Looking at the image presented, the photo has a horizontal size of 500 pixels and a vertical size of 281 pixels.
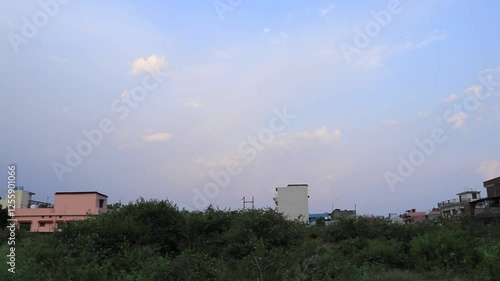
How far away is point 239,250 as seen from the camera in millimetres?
13352

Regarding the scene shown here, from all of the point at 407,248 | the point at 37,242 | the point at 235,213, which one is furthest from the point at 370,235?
the point at 37,242

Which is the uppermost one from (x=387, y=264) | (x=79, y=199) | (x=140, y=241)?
(x=79, y=199)

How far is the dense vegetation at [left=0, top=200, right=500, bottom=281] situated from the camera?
10102 mm

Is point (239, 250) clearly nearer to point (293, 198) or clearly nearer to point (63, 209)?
point (293, 198)

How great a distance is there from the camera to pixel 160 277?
10.1 metres

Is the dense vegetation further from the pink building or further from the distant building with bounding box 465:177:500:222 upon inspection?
the pink building

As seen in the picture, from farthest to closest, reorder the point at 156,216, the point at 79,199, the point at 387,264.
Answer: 1. the point at 79,199
2. the point at 156,216
3. the point at 387,264

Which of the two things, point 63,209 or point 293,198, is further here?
point 63,209

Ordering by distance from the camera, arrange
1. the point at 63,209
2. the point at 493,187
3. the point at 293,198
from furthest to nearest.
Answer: the point at 493,187
the point at 63,209
the point at 293,198

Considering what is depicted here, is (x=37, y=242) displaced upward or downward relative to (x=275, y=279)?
upward

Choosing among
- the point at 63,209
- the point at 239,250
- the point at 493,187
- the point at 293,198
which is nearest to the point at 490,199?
the point at 493,187

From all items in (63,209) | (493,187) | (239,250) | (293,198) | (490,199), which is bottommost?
(239,250)

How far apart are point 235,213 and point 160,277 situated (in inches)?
261

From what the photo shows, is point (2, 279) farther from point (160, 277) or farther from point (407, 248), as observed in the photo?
point (407, 248)
